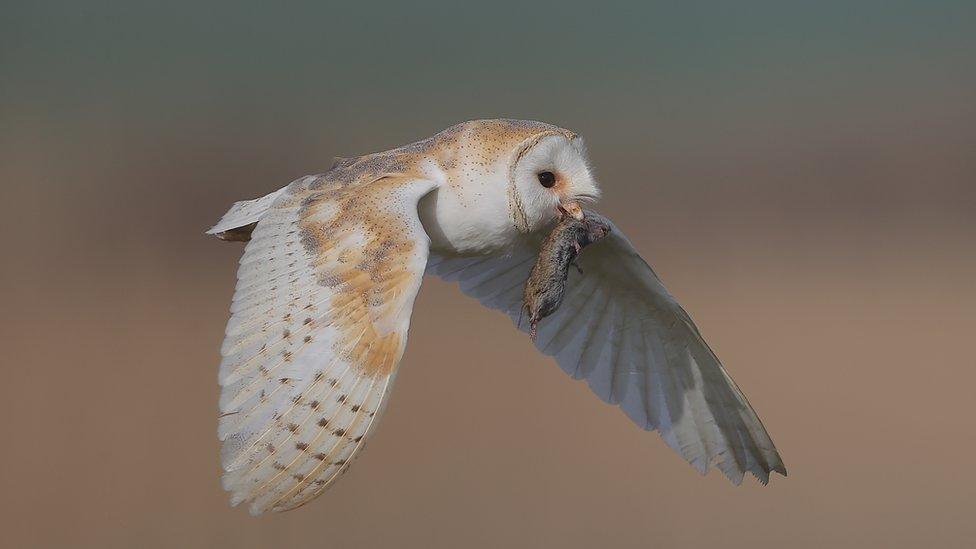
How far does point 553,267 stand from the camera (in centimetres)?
227

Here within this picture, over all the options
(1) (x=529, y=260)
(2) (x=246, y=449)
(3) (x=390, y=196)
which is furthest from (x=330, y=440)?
(1) (x=529, y=260)

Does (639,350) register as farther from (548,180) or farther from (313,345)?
(313,345)

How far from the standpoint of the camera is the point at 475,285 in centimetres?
299

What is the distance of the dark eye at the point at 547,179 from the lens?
7.86 ft

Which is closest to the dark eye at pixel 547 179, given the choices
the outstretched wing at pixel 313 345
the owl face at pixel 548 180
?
the owl face at pixel 548 180

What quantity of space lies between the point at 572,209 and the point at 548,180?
8cm

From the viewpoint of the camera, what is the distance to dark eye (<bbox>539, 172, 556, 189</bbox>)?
2.40 m

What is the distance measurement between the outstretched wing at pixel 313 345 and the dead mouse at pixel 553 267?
11.4 inches

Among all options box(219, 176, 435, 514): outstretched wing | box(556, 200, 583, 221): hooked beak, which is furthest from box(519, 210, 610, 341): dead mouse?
box(219, 176, 435, 514): outstretched wing

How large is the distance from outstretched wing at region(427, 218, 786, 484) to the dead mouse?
0.33 m

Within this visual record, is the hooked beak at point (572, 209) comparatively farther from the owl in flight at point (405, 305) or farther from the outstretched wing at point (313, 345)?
the outstretched wing at point (313, 345)

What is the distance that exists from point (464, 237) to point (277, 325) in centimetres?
51

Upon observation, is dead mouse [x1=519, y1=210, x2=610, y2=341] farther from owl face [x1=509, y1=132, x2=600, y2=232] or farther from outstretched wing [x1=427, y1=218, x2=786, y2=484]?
outstretched wing [x1=427, y1=218, x2=786, y2=484]

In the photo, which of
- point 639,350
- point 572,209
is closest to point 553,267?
point 572,209
